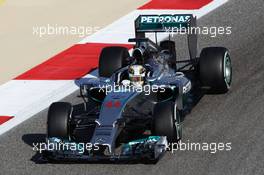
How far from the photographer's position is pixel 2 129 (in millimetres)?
14945

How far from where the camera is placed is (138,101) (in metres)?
13.8

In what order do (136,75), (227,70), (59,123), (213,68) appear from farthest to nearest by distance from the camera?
(227,70) → (213,68) → (136,75) → (59,123)

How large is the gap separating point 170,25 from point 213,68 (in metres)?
1.15

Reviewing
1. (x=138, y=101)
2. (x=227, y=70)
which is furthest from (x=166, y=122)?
(x=227, y=70)

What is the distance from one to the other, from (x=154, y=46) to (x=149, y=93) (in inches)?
53.9

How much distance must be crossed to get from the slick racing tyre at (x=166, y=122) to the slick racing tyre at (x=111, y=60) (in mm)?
2883

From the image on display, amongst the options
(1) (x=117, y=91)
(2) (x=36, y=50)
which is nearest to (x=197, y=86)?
(1) (x=117, y=91)

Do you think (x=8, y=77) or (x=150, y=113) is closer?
(x=150, y=113)

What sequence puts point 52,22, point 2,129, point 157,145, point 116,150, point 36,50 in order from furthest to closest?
point 52,22 < point 36,50 < point 2,129 < point 116,150 < point 157,145

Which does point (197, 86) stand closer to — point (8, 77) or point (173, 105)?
point (173, 105)

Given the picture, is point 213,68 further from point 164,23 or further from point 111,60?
point 111,60

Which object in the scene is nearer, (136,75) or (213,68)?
(136,75)

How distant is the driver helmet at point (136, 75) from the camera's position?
14.2 meters

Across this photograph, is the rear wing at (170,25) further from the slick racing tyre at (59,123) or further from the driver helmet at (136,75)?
the slick racing tyre at (59,123)
